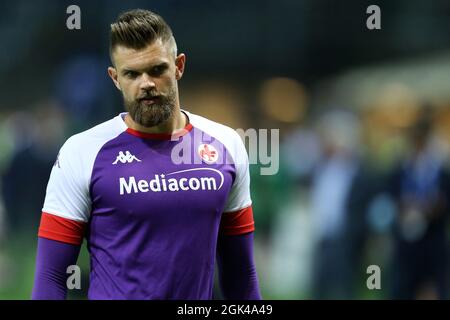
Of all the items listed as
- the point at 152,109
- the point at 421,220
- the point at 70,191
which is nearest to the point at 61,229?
the point at 70,191

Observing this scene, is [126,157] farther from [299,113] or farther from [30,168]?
[299,113]

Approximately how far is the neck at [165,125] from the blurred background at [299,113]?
4.25 m

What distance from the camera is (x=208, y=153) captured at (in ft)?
12.4

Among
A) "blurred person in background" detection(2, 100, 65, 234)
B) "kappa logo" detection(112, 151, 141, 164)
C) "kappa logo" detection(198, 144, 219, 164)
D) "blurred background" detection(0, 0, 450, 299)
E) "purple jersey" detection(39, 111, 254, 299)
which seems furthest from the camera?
"blurred person in background" detection(2, 100, 65, 234)

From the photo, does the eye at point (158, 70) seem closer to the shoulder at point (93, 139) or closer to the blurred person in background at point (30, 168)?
the shoulder at point (93, 139)

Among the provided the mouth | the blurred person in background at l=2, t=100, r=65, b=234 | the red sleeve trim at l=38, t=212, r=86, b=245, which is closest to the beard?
the mouth

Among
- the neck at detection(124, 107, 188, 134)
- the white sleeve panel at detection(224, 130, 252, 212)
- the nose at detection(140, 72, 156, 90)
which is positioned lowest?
the white sleeve panel at detection(224, 130, 252, 212)

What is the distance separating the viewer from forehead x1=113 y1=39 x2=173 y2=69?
11.8ft

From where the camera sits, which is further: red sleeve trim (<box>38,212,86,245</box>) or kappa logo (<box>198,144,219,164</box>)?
kappa logo (<box>198,144,219,164</box>)

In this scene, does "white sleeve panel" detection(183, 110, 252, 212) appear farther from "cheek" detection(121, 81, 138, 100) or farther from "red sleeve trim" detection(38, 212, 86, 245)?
"red sleeve trim" detection(38, 212, 86, 245)

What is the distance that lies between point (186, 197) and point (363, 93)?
6.19 metres

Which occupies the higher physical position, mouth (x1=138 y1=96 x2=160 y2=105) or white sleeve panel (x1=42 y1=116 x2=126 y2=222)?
mouth (x1=138 y1=96 x2=160 y2=105)
